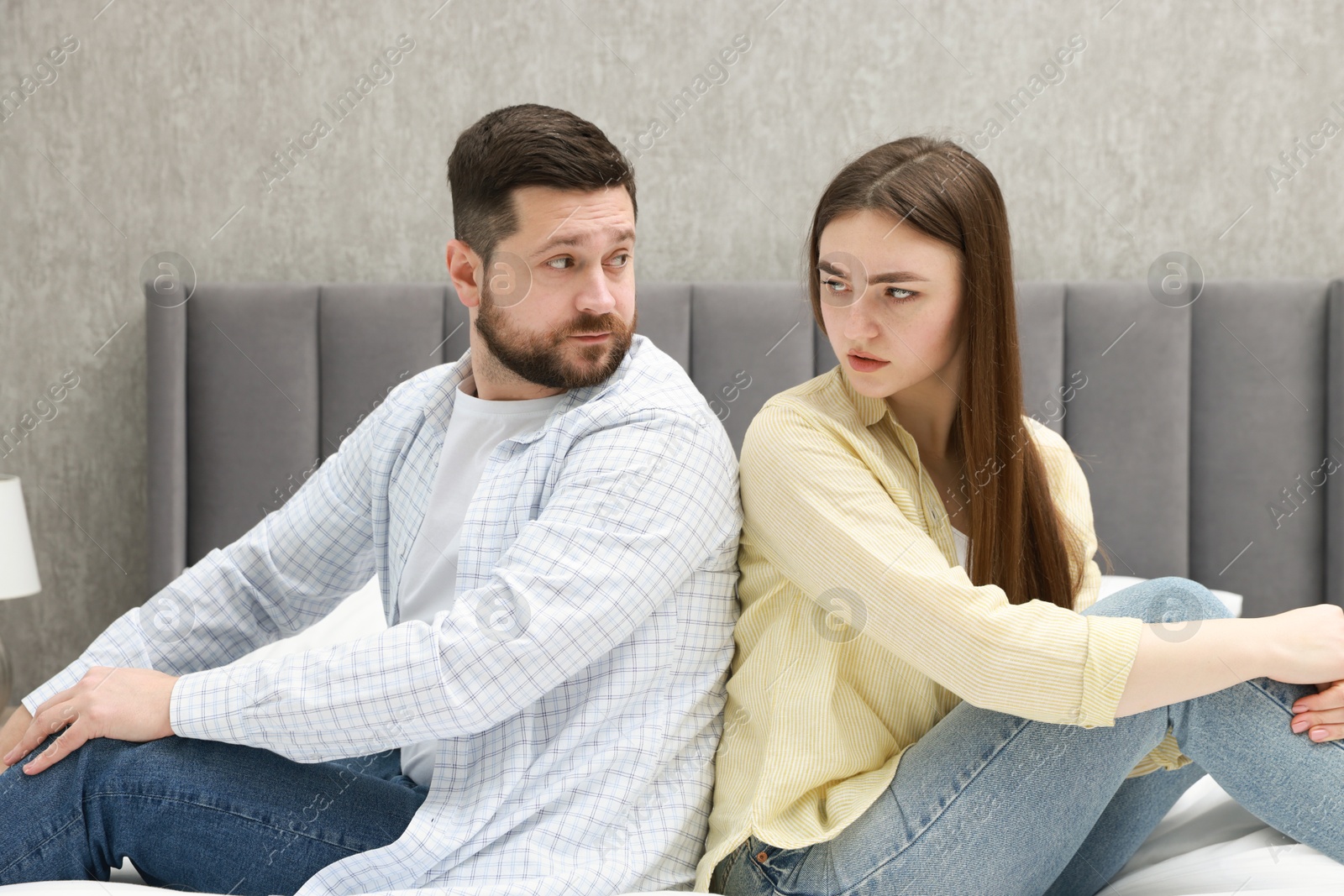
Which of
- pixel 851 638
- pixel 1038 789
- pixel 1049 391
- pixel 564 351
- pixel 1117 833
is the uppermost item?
pixel 564 351

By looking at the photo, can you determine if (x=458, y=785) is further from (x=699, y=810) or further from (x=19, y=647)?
(x=19, y=647)

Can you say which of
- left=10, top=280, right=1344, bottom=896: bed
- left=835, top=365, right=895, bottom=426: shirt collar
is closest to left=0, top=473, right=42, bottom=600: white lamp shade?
left=10, top=280, right=1344, bottom=896: bed

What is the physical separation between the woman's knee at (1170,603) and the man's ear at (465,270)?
2.36 ft

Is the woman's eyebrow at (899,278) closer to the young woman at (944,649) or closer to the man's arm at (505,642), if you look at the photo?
the young woman at (944,649)

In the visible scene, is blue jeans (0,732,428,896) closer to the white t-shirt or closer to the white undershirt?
the white t-shirt

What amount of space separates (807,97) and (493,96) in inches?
23.8

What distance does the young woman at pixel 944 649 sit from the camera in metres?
0.91

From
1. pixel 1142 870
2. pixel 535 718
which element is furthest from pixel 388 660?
pixel 1142 870

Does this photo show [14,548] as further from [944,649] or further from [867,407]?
[944,649]

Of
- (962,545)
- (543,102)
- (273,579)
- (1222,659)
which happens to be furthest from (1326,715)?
(543,102)

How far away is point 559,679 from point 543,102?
1448mm

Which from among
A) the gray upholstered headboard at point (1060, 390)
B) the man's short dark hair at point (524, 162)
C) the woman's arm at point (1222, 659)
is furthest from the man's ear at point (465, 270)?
the gray upholstered headboard at point (1060, 390)

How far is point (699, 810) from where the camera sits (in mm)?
1032

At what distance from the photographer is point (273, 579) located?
1256mm
